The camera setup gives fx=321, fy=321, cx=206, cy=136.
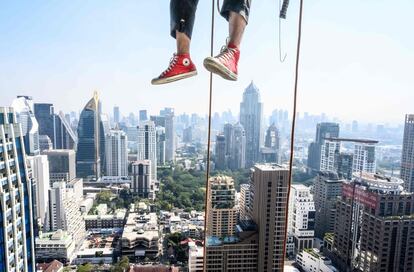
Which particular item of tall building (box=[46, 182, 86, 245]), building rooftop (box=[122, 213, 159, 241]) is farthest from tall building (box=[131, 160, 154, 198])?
tall building (box=[46, 182, 86, 245])

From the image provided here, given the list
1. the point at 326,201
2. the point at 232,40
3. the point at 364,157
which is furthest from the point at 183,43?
the point at 364,157


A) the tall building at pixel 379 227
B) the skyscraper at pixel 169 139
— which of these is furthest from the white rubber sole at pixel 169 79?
the skyscraper at pixel 169 139

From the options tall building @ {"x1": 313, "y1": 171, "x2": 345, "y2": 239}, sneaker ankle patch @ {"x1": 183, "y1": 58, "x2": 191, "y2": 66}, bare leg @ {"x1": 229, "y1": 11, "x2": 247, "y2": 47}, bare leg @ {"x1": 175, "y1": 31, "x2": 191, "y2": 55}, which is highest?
bare leg @ {"x1": 229, "y1": 11, "x2": 247, "y2": 47}

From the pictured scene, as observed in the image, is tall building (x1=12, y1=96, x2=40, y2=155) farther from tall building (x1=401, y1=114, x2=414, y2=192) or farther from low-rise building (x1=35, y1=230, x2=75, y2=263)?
tall building (x1=401, y1=114, x2=414, y2=192)

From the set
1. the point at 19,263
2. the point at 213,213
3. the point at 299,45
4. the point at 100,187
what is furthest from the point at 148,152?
the point at 299,45

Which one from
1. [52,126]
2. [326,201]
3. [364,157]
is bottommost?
[326,201]

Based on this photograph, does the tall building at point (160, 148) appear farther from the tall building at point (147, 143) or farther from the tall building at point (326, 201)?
the tall building at point (326, 201)

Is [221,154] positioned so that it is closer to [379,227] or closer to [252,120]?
[252,120]
